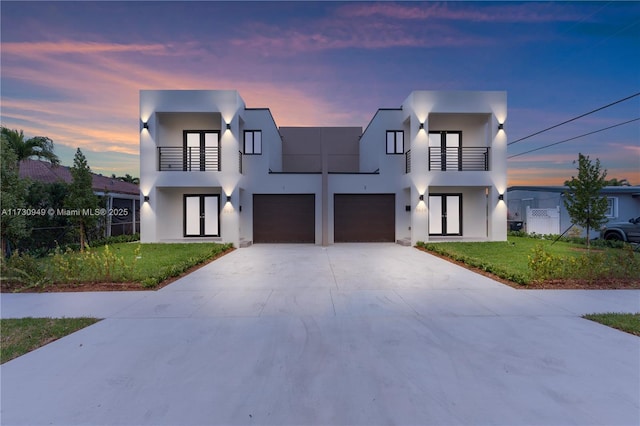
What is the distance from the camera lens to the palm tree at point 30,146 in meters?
13.6

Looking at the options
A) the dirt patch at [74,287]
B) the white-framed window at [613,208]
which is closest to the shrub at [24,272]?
the dirt patch at [74,287]

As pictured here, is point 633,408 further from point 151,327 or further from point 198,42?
point 198,42

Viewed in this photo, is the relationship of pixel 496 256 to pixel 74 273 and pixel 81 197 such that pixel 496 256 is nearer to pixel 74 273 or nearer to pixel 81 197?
pixel 74 273

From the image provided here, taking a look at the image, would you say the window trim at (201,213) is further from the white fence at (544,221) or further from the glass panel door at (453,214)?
the white fence at (544,221)

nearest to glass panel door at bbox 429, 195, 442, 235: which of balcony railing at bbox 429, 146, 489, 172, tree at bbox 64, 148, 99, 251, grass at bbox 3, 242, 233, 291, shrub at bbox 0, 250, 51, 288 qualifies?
balcony railing at bbox 429, 146, 489, 172

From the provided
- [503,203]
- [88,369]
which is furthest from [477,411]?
[503,203]

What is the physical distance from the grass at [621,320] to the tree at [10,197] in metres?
14.0

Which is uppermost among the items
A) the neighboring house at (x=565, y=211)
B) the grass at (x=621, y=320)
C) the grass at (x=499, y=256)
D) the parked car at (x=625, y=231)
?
the neighboring house at (x=565, y=211)

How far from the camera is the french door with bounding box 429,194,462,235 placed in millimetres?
14836

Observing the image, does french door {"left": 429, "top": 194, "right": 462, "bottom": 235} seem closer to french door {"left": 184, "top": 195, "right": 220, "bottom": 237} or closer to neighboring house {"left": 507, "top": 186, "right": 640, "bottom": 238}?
neighboring house {"left": 507, "top": 186, "right": 640, "bottom": 238}

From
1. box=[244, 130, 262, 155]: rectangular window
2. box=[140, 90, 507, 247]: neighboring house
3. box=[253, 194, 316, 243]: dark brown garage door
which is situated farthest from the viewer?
box=[244, 130, 262, 155]: rectangular window

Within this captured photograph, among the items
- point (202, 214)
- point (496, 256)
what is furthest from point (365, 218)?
point (202, 214)

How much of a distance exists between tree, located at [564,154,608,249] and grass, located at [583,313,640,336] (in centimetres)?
885

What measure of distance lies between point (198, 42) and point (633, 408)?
1583 centimetres
